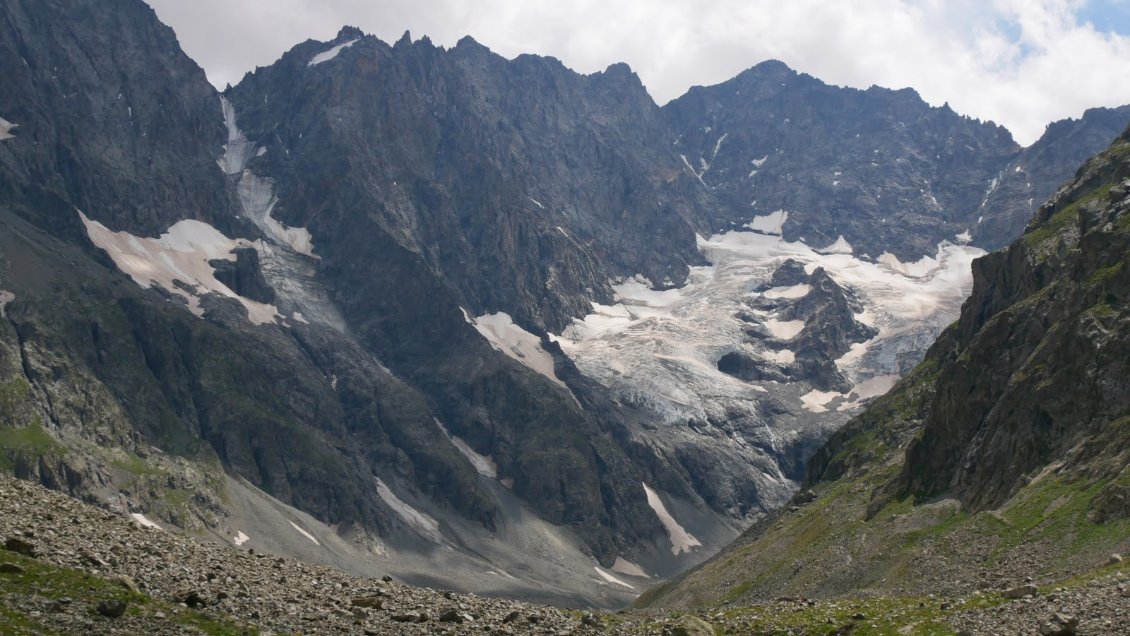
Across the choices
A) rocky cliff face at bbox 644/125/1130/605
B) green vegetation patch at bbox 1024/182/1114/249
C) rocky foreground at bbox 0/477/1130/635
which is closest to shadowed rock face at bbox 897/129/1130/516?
rocky cliff face at bbox 644/125/1130/605

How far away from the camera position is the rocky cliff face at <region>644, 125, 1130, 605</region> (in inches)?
3423

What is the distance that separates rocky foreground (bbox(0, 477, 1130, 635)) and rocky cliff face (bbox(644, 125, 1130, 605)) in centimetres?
603

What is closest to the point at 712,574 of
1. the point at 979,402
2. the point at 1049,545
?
the point at 979,402

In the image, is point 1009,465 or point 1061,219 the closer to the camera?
point 1009,465

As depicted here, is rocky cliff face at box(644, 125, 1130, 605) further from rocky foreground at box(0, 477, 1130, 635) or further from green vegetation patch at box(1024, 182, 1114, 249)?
rocky foreground at box(0, 477, 1130, 635)

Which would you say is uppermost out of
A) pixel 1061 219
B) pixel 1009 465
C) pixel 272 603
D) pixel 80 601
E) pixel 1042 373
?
pixel 1061 219

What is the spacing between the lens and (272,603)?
5266cm

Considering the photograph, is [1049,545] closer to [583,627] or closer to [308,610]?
[583,627]

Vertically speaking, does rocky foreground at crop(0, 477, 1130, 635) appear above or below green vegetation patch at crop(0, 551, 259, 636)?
above

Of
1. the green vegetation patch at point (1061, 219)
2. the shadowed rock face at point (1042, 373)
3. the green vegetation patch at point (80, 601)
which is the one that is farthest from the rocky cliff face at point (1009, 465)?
the green vegetation patch at point (80, 601)

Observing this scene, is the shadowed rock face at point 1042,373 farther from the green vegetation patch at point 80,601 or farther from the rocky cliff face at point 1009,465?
the green vegetation patch at point 80,601

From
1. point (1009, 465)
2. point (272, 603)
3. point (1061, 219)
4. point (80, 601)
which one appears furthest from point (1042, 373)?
point (80, 601)

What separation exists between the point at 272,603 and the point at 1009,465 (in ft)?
263

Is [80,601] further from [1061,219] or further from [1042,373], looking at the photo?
[1061,219]
